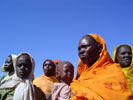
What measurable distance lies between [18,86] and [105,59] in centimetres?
179

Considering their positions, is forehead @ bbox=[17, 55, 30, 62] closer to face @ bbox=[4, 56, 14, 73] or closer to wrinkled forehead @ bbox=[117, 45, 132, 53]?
face @ bbox=[4, 56, 14, 73]

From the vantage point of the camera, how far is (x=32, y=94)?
379 centimetres

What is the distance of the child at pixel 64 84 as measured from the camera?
14.3 ft

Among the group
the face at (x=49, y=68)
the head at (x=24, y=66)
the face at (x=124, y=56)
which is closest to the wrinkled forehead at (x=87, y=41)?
the head at (x=24, y=66)

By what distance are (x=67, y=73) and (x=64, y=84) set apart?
291 millimetres

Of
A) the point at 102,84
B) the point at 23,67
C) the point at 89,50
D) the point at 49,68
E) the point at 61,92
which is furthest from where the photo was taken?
the point at 49,68

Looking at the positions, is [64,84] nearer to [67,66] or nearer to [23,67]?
[67,66]

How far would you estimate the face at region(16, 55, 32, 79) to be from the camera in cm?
398

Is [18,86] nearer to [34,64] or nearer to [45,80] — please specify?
[34,64]

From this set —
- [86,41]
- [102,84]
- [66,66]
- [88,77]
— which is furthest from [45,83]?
[102,84]

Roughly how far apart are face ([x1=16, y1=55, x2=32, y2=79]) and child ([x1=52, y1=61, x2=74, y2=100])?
33.3 inches

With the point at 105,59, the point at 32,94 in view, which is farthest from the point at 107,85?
the point at 32,94

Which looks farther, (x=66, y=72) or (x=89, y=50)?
(x=66, y=72)

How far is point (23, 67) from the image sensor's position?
13.1 ft
